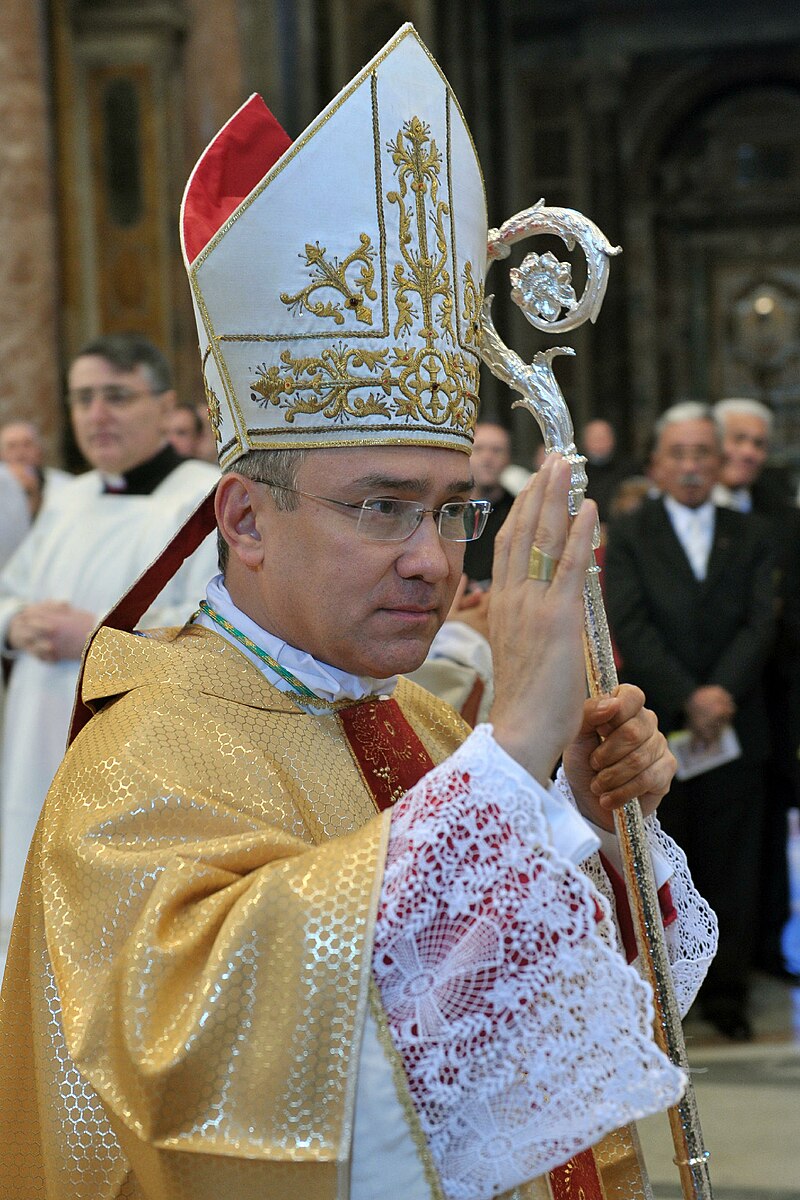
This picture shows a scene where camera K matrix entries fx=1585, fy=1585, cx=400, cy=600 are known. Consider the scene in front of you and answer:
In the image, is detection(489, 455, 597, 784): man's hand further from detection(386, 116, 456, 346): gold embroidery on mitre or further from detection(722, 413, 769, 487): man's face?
detection(722, 413, 769, 487): man's face

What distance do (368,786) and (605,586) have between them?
3.65 metres

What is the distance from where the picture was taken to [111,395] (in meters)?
4.65


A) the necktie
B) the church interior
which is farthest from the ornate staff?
the church interior

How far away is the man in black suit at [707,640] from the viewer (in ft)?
17.3

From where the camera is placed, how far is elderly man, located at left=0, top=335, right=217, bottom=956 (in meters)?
4.50

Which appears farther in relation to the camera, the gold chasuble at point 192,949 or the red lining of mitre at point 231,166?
the red lining of mitre at point 231,166

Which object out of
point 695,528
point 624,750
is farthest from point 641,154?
point 624,750

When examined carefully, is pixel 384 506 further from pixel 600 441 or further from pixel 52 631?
pixel 600 441

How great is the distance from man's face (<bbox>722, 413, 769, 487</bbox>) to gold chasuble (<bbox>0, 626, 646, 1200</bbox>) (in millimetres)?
5340

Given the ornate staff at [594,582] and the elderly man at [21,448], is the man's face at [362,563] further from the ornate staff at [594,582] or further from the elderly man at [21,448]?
the elderly man at [21,448]

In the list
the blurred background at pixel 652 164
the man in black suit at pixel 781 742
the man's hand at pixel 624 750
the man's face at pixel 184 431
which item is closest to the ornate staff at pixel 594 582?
the man's hand at pixel 624 750

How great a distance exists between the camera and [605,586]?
546 cm

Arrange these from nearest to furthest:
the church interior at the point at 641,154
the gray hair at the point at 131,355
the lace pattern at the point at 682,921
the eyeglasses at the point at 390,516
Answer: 1. the eyeglasses at the point at 390,516
2. the lace pattern at the point at 682,921
3. the gray hair at the point at 131,355
4. the church interior at the point at 641,154

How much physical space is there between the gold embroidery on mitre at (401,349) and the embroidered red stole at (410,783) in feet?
1.26
